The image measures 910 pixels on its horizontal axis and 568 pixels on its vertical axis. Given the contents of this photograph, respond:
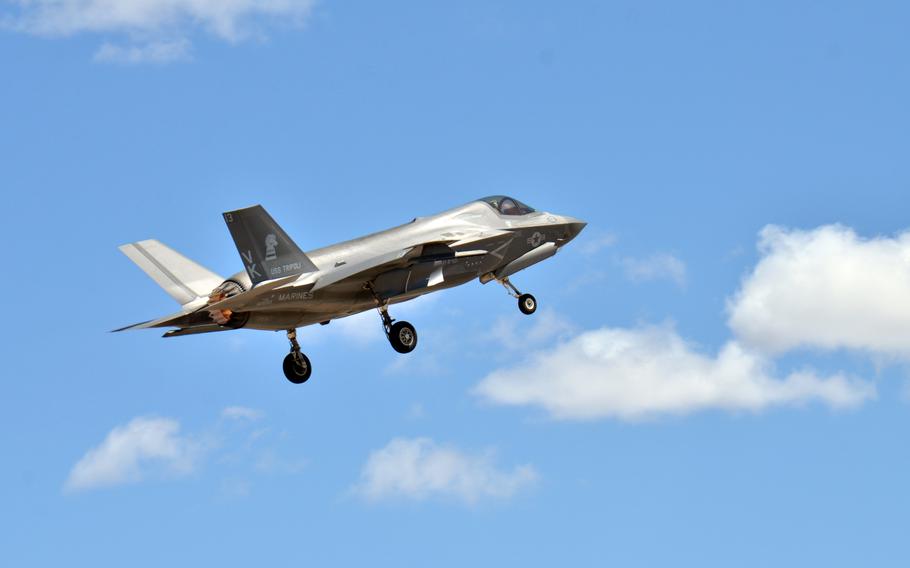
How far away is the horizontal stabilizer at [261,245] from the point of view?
4216 centimetres

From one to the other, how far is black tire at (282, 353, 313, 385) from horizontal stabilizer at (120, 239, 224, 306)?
299cm

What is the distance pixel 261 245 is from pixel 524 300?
1058 centimetres

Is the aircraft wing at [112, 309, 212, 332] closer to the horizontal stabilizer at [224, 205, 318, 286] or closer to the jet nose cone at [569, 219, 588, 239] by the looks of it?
the horizontal stabilizer at [224, 205, 318, 286]

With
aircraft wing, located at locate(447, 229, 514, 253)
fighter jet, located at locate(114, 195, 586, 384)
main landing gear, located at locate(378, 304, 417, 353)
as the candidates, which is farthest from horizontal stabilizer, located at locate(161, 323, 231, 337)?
aircraft wing, located at locate(447, 229, 514, 253)

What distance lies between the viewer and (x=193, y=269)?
150 ft

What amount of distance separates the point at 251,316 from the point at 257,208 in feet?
9.92

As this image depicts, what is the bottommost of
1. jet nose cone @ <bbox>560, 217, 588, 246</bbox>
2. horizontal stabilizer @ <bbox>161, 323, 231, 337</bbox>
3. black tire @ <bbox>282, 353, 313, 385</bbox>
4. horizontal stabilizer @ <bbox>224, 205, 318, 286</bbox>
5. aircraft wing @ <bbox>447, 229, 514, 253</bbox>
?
black tire @ <bbox>282, 353, 313, 385</bbox>

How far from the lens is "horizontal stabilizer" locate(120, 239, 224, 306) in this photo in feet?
148

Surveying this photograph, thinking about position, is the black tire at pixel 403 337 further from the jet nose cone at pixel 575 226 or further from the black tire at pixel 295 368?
the jet nose cone at pixel 575 226

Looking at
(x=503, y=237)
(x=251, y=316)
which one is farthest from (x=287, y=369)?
(x=503, y=237)

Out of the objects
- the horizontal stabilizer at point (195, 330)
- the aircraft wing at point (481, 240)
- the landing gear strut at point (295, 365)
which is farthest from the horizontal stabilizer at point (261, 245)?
the aircraft wing at point (481, 240)

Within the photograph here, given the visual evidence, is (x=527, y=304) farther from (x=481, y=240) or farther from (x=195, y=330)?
(x=195, y=330)

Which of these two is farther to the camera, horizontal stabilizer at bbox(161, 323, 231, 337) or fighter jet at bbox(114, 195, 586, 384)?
horizontal stabilizer at bbox(161, 323, 231, 337)

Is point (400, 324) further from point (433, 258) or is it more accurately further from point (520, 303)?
point (520, 303)
